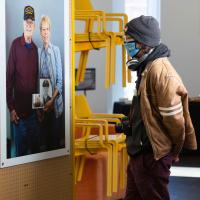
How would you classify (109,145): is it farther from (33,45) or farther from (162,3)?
(162,3)

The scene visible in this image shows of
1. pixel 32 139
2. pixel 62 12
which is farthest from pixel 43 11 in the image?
pixel 32 139

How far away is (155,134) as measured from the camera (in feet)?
8.15

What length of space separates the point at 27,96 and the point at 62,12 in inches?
21.4

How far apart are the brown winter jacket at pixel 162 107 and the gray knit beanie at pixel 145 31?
121 mm

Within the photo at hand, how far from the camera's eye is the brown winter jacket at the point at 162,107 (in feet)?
8.10

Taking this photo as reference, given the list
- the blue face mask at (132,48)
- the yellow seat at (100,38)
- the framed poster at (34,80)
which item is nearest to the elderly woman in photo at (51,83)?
the framed poster at (34,80)

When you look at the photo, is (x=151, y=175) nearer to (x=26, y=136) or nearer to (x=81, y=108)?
(x=26, y=136)

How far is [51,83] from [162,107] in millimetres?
626

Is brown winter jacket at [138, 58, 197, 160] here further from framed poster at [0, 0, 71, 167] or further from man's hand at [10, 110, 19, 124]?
man's hand at [10, 110, 19, 124]

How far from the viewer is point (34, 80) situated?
8.46ft

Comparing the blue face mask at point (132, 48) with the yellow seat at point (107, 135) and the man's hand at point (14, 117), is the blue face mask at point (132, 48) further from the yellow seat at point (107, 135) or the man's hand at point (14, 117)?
the yellow seat at point (107, 135)

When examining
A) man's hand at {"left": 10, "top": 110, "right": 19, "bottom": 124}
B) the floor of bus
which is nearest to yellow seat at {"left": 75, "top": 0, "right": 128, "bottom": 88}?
man's hand at {"left": 10, "top": 110, "right": 19, "bottom": 124}

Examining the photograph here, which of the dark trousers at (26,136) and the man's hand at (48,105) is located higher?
the man's hand at (48,105)

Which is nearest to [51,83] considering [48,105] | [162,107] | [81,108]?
[48,105]
